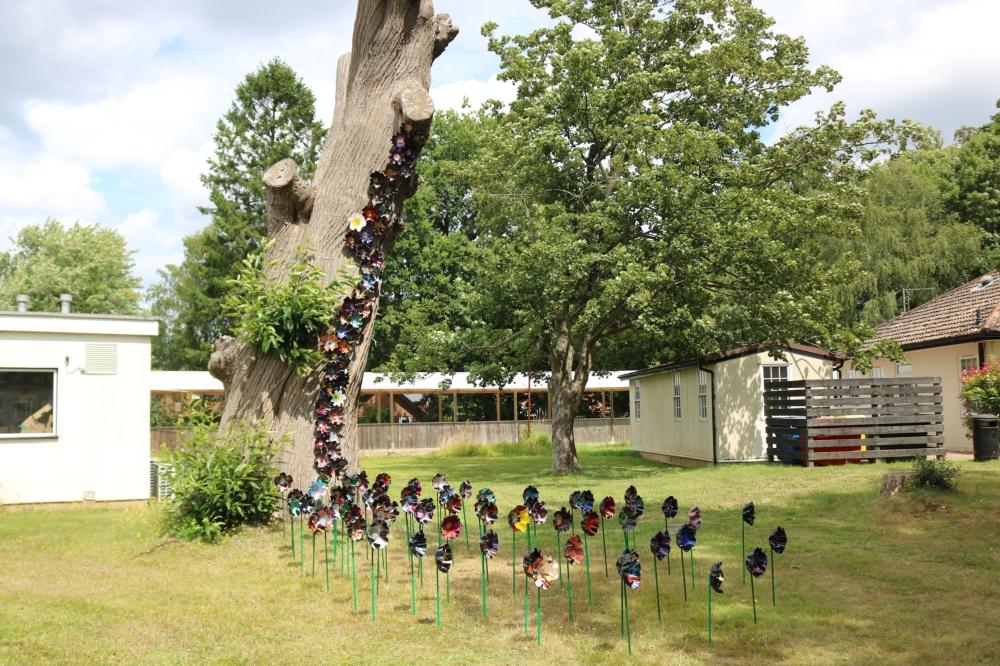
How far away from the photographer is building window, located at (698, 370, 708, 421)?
20.7m

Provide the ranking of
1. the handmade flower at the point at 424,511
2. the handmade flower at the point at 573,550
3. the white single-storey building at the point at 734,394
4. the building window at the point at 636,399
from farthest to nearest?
the building window at the point at 636,399
the white single-storey building at the point at 734,394
the handmade flower at the point at 424,511
the handmade flower at the point at 573,550

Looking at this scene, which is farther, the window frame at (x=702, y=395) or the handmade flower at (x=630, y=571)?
the window frame at (x=702, y=395)

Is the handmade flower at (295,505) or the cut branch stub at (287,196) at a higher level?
the cut branch stub at (287,196)

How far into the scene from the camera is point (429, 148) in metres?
42.5

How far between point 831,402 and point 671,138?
5.90 metres

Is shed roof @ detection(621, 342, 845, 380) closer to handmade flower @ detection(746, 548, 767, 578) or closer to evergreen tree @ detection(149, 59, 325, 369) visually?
handmade flower @ detection(746, 548, 767, 578)

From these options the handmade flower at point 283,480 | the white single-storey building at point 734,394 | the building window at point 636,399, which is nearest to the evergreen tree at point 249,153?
the building window at point 636,399

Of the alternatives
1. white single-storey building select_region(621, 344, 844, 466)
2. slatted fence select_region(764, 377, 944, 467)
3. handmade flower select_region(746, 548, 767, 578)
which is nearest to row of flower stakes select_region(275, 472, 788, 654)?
handmade flower select_region(746, 548, 767, 578)

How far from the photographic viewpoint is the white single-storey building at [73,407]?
1247 cm

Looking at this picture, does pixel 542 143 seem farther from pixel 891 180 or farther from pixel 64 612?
pixel 891 180

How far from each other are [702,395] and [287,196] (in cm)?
1370

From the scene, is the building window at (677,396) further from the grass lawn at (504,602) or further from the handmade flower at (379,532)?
the handmade flower at (379,532)

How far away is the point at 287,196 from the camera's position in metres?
9.48

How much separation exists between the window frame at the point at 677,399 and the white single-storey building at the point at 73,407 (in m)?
13.4
